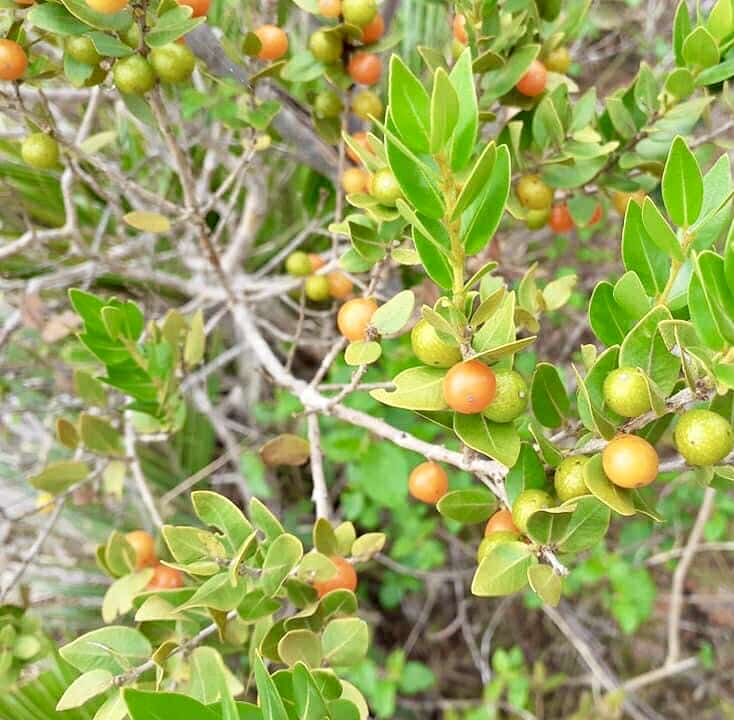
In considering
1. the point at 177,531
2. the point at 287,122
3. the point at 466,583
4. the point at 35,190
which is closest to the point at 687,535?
the point at 466,583

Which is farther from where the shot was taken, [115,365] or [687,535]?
[687,535]

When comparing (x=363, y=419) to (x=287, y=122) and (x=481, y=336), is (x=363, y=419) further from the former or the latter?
(x=287, y=122)

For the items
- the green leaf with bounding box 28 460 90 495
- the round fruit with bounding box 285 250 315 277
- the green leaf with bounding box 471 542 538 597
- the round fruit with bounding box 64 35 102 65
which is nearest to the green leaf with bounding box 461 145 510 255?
the green leaf with bounding box 471 542 538 597

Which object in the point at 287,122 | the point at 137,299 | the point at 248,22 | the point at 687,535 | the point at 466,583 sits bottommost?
the point at 466,583

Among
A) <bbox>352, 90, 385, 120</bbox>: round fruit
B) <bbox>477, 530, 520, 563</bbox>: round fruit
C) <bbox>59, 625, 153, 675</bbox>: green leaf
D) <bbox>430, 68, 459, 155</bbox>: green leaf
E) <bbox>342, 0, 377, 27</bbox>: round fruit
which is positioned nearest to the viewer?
<bbox>430, 68, 459, 155</bbox>: green leaf

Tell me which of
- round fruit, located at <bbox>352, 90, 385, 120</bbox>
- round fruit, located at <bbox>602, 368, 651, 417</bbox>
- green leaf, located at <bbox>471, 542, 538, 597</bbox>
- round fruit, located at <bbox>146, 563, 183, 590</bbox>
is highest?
round fruit, located at <bbox>352, 90, 385, 120</bbox>

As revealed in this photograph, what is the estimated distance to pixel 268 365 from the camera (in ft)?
4.51

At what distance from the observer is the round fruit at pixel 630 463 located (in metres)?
0.66

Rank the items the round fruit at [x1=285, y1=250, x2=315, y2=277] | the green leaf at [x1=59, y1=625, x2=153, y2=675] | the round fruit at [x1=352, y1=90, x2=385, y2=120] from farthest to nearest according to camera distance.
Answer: the round fruit at [x1=285, y1=250, x2=315, y2=277] < the round fruit at [x1=352, y1=90, x2=385, y2=120] < the green leaf at [x1=59, y1=625, x2=153, y2=675]

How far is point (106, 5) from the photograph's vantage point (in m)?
0.82

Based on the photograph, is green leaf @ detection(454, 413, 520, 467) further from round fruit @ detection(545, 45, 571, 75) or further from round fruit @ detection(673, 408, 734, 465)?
round fruit @ detection(545, 45, 571, 75)

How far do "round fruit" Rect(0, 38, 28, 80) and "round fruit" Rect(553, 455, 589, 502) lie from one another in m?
0.91

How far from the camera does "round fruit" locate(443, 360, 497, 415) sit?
683mm

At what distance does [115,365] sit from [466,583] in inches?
78.7
